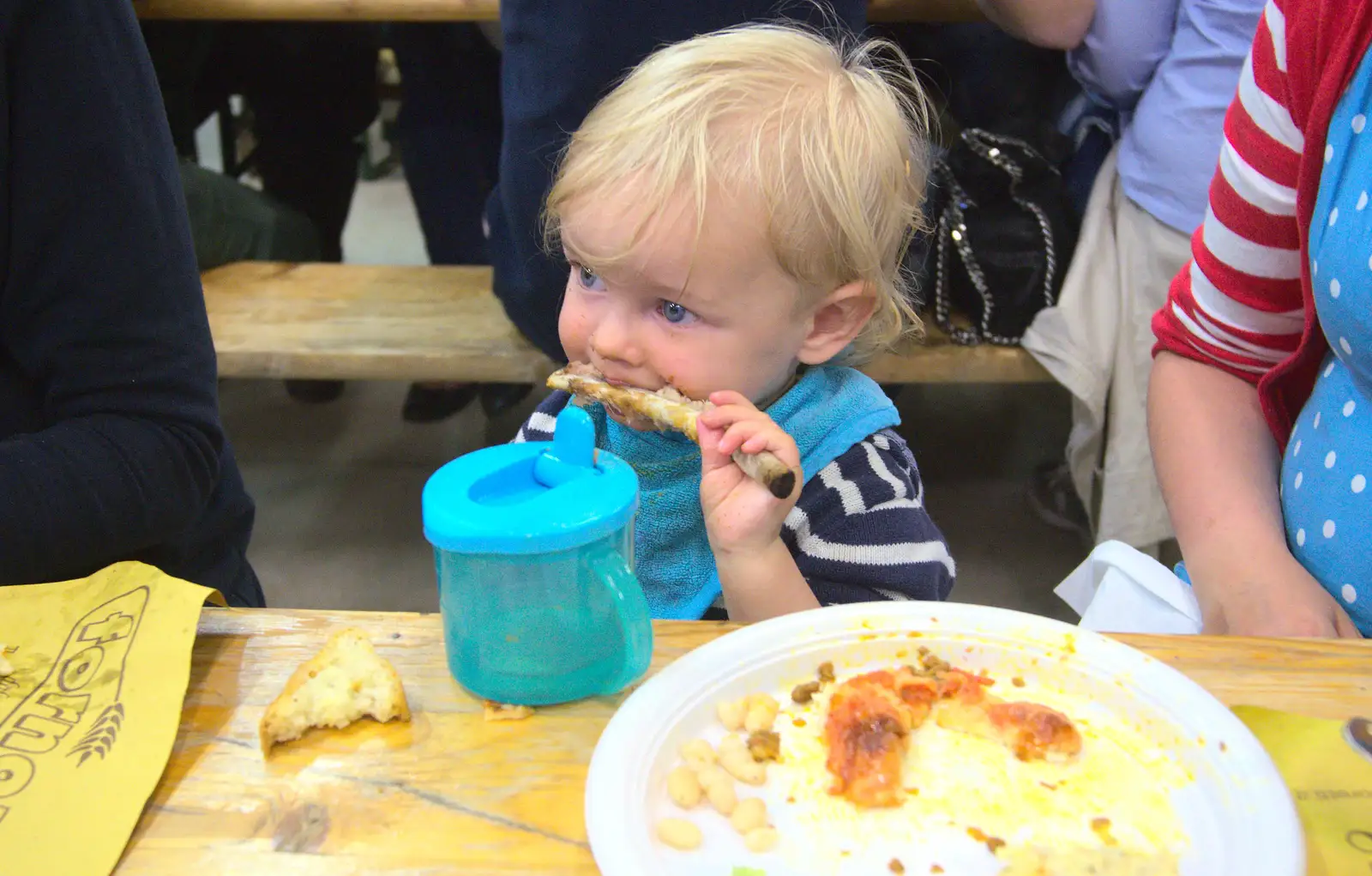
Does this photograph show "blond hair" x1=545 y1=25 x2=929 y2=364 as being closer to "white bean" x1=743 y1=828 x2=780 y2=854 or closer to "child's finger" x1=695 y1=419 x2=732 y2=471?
"child's finger" x1=695 y1=419 x2=732 y2=471

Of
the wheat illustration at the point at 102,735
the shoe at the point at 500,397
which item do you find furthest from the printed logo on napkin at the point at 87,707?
the shoe at the point at 500,397

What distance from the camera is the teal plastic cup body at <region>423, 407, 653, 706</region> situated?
23.3 inches

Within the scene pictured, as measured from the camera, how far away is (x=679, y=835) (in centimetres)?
56

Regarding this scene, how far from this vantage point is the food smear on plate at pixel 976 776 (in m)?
0.56

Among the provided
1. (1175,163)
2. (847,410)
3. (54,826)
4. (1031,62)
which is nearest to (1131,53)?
(1175,163)

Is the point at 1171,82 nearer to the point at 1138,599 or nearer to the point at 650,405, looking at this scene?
the point at 1138,599

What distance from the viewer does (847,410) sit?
106cm

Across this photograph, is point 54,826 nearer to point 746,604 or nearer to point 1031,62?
point 746,604

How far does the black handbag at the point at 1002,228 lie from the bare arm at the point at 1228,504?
89 cm

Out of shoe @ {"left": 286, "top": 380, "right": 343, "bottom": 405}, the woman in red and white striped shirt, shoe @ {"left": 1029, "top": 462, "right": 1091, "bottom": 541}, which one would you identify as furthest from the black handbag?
shoe @ {"left": 286, "top": 380, "right": 343, "bottom": 405}

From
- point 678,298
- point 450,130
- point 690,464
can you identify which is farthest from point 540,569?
point 450,130

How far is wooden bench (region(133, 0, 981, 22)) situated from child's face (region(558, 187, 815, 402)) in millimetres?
1201

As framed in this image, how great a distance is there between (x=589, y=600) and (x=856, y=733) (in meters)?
0.17

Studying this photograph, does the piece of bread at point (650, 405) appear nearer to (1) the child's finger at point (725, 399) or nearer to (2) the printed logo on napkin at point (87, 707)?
(1) the child's finger at point (725, 399)
